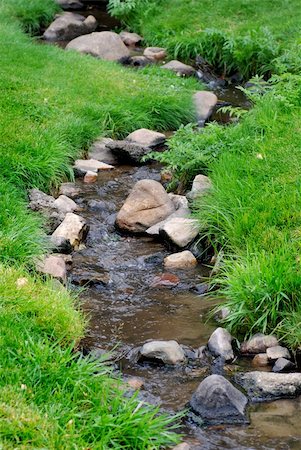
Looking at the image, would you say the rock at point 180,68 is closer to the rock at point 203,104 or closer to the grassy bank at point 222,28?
the grassy bank at point 222,28

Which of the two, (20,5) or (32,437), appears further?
(20,5)

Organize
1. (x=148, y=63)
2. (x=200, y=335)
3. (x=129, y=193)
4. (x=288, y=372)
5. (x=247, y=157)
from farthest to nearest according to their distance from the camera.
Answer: (x=148, y=63) < (x=129, y=193) < (x=247, y=157) < (x=200, y=335) < (x=288, y=372)

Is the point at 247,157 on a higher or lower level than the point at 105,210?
higher

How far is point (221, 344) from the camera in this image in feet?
19.3

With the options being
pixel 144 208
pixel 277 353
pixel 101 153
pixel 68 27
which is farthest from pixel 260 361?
pixel 68 27

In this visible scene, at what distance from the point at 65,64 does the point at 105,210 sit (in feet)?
13.8

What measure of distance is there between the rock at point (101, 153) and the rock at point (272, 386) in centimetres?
496

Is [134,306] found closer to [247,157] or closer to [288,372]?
[288,372]

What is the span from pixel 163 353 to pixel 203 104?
254 inches

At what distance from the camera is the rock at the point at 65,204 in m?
8.24

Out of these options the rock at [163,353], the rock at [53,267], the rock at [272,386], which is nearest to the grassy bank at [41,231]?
the rock at [53,267]

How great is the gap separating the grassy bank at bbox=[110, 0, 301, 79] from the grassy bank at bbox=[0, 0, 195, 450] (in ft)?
4.99

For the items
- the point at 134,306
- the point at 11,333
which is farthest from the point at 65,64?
the point at 11,333

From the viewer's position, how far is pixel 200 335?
6.18 meters
